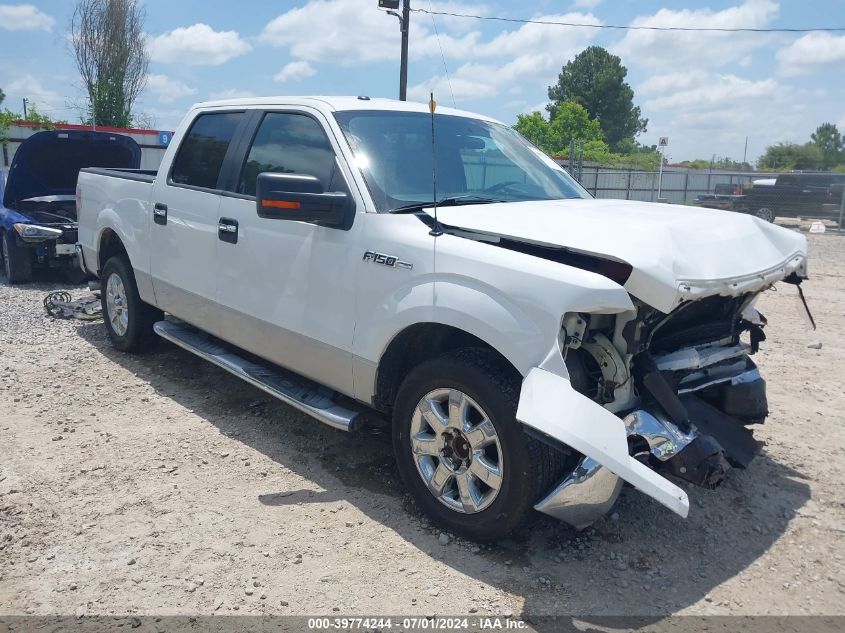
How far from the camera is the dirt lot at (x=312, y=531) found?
3.03 m

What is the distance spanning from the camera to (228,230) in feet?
14.9

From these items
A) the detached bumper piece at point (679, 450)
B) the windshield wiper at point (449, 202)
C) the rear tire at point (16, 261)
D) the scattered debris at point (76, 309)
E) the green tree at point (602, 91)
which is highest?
the green tree at point (602, 91)

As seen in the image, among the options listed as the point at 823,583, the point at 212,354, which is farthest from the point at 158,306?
the point at 823,583

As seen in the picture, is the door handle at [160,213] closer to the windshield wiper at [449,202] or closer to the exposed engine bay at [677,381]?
the windshield wiper at [449,202]

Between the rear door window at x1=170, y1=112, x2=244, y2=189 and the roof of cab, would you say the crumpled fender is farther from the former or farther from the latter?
the rear door window at x1=170, y1=112, x2=244, y2=189

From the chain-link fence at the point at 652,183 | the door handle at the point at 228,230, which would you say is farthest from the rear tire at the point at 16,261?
the chain-link fence at the point at 652,183

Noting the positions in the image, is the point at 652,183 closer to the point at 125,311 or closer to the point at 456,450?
the point at 125,311

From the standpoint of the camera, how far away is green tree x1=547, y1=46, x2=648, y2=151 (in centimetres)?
6581

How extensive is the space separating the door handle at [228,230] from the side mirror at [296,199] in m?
0.88

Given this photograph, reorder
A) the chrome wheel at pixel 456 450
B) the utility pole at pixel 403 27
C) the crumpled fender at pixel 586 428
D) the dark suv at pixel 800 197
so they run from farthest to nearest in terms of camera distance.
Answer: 1. the dark suv at pixel 800 197
2. the utility pole at pixel 403 27
3. the chrome wheel at pixel 456 450
4. the crumpled fender at pixel 586 428

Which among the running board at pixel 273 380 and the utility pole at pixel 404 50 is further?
the utility pole at pixel 404 50

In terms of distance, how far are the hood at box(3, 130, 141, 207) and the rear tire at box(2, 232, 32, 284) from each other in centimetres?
79

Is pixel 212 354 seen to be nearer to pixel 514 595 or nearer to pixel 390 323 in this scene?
pixel 390 323

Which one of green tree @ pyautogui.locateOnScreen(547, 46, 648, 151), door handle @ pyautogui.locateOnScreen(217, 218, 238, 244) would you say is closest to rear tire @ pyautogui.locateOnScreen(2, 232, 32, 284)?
door handle @ pyautogui.locateOnScreen(217, 218, 238, 244)
